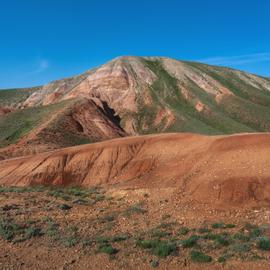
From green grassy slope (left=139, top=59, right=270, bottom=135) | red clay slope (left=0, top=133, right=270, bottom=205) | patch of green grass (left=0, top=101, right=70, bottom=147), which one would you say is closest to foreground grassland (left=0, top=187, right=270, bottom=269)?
red clay slope (left=0, top=133, right=270, bottom=205)

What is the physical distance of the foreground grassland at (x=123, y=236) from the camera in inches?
432

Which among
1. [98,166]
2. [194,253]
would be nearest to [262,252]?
[194,253]

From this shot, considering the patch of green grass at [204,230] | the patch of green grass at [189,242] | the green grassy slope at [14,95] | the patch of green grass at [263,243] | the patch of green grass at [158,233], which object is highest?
the green grassy slope at [14,95]

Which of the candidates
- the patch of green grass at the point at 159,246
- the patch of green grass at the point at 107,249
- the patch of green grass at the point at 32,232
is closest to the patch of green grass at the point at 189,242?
the patch of green grass at the point at 159,246

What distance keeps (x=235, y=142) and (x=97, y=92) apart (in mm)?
58987

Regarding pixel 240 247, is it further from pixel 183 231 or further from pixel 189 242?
pixel 183 231

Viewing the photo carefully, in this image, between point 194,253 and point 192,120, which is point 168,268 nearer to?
point 194,253

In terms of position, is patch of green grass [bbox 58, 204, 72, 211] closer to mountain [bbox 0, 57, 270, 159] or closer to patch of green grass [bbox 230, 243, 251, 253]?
patch of green grass [bbox 230, 243, 251, 253]

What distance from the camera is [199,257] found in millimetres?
10852

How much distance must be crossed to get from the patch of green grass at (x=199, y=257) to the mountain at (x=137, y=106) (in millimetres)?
35768

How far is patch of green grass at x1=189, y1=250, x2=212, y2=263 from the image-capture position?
421 inches

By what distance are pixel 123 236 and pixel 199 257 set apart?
3.36 m

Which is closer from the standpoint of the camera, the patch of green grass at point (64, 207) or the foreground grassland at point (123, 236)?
the foreground grassland at point (123, 236)

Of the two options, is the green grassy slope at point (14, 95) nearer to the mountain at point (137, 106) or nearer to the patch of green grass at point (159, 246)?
the mountain at point (137, 106)
